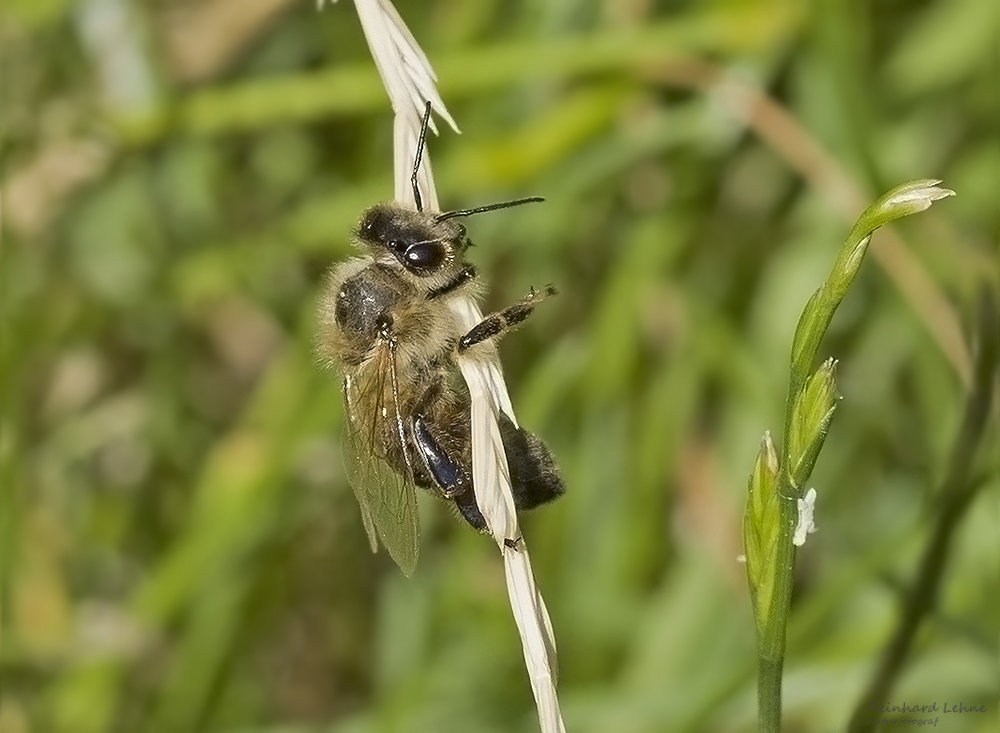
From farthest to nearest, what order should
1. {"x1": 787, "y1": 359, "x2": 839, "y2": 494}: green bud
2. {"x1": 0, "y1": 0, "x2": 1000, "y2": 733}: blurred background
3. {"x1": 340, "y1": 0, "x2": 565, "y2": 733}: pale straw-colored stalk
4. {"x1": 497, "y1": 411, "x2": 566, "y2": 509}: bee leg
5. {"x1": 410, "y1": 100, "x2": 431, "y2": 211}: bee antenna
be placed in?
{"x1": 0, "y1": 0, "x2": 1000, "y2": 733}: blurred background
{"x1": 497, "y1": 411, "x2": 566, "y2": 509}: bee leg
{"x1": 410, "y1": 100, "x2": 431, "y2": 211}: bee antenna
{"x1": 340, "y1": 0, "x2": 565, "y2": 733}: pale straw-colored stalk
{"x1": 787, "y1": 359, "x2": 839, "y2": 494}: green bud

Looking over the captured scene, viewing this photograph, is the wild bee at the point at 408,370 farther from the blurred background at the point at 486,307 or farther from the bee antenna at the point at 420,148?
the blurred background at the point at 486,307

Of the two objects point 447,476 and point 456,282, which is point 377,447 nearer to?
point 447,476

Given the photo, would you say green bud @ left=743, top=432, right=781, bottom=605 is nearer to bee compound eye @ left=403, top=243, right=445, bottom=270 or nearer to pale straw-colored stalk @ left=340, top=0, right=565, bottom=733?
pale straw-colored stalk @ left=340, top=0, right=565, bottom=733

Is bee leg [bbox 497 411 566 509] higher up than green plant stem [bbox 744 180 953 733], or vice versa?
green plant stem [bbox 744 180 953 733]

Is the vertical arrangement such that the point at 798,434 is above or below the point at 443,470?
above

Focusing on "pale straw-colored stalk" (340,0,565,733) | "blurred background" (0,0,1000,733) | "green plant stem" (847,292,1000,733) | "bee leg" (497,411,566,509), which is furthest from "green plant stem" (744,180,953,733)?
"blurred background" (0,0,1000,733)

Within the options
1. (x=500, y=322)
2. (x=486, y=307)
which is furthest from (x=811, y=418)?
(x=486, y=307)
